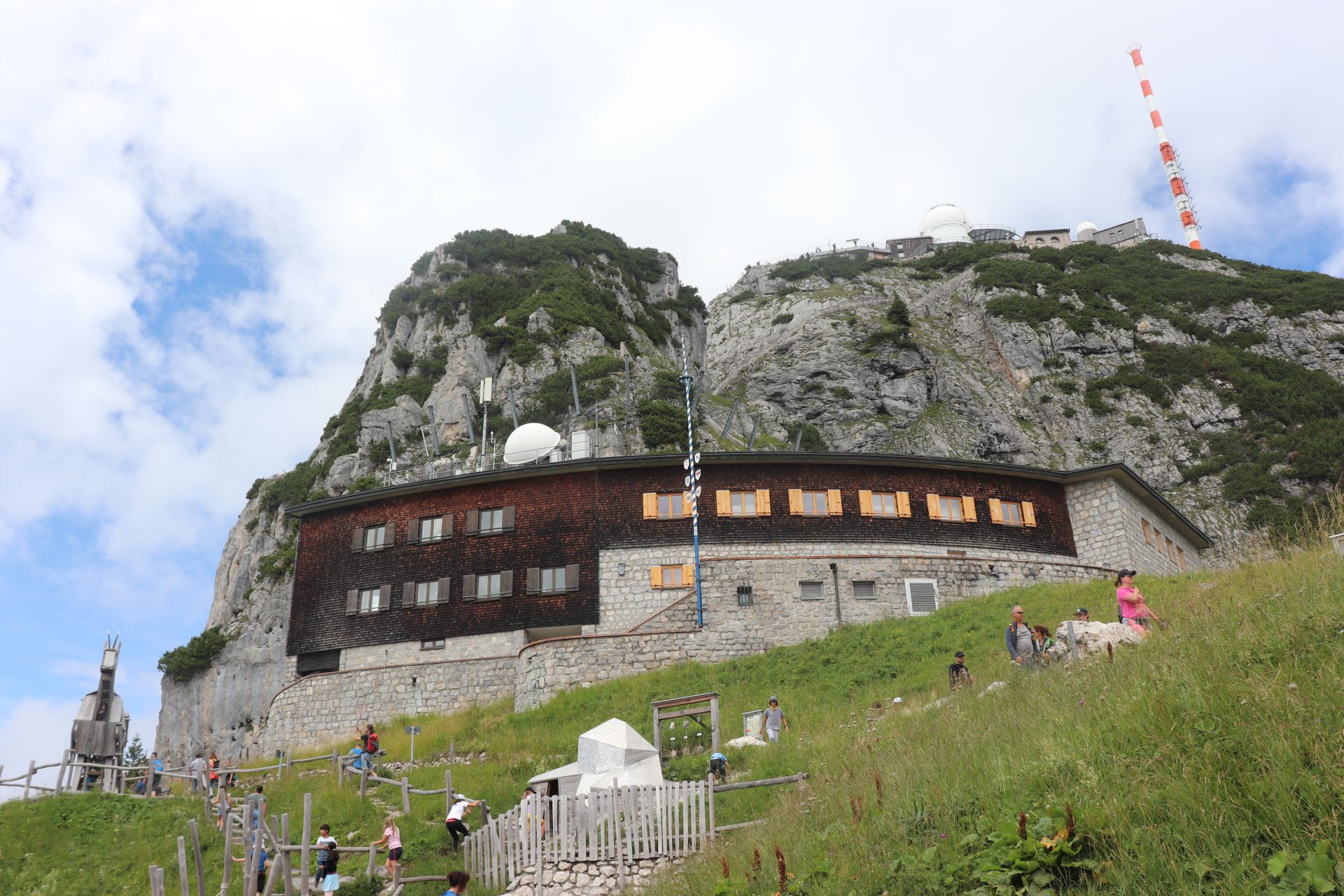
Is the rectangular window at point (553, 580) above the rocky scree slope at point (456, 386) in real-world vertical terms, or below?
below

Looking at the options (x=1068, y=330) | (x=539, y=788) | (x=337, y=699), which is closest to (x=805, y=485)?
(x=337, y=699)

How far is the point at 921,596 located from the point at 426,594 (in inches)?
702

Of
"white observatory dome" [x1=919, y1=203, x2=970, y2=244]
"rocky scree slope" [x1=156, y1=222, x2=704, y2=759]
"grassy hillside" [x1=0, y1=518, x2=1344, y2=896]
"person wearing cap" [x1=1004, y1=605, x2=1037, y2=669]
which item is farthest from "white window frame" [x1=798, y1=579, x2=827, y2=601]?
"white observatory dome" [x1=919, y1=203, x2=970, y2=244]

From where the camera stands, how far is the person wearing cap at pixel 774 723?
1942cm

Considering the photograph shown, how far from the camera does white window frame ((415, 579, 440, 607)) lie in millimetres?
34750

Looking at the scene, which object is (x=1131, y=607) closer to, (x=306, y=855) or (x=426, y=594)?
(x=306, y=855)

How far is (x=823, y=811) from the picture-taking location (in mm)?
10695

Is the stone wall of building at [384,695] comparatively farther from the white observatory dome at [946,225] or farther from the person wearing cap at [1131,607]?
the white observatory dome at [946,225]

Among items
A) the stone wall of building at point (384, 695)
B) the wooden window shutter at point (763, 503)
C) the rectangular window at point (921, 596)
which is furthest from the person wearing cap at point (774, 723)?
the wooden window shutter at point (763, 503)

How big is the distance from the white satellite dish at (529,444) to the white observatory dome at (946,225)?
290ft

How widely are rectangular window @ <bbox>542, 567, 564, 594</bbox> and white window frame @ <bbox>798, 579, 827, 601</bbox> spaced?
27.9 feet

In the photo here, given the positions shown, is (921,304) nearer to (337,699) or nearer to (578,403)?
(578,403)

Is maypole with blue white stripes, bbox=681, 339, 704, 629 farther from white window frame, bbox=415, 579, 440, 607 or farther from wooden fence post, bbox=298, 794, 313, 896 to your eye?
wooden fence post, bbox=298, 794, 313, 896

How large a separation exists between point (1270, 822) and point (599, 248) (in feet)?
283
